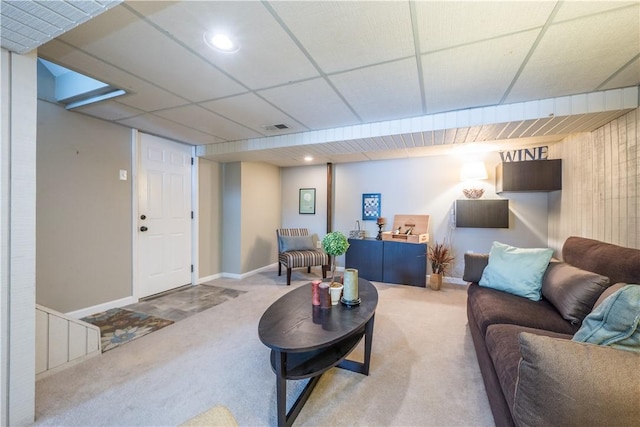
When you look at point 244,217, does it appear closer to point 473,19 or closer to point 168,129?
point 168,129

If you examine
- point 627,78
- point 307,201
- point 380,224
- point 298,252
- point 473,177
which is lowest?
point 298,252

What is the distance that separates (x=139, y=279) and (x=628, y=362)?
13.8ft

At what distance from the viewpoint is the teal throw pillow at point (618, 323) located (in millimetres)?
920

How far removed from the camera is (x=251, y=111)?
8.58ft

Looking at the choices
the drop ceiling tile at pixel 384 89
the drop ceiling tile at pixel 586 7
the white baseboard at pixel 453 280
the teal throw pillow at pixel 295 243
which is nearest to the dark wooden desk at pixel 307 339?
the drop ceiling tile at pixel 384 89

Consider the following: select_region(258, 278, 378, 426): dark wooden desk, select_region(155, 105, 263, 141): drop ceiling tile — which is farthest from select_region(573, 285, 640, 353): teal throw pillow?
select_region(155, 105, 263, 141): drop ceiling tile

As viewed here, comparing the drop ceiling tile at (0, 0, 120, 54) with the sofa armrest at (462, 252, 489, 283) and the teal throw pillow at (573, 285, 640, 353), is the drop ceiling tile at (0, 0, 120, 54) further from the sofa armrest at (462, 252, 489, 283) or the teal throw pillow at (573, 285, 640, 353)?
the sofa armrest at (462, 252, 489, 283)

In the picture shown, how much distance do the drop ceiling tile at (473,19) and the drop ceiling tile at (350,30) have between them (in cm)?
10

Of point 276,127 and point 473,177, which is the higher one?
point 276,127

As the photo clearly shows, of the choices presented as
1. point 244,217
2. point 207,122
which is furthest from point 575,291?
point 244,217

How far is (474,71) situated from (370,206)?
305cm

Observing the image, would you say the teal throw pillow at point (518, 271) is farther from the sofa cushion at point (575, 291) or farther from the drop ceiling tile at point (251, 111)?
the drop ceiling tile at point (251, 111)

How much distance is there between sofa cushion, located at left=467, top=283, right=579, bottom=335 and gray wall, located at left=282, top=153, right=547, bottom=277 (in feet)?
7.06

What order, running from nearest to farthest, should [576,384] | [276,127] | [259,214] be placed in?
[576,384]
[276,127]
[259,214]
